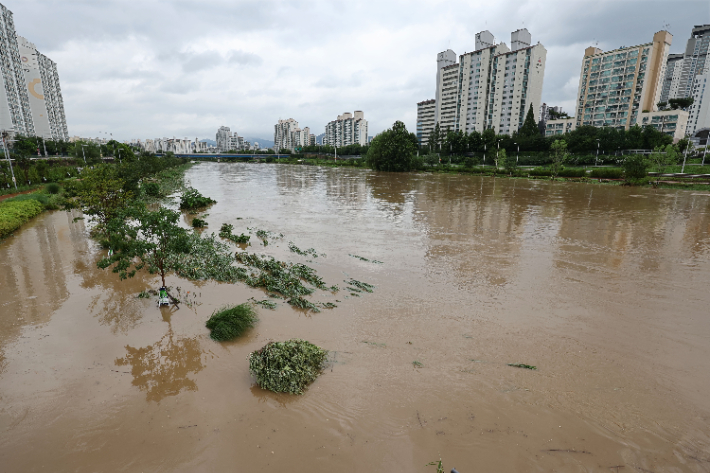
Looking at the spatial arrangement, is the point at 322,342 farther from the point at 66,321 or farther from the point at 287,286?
the point at 66,321

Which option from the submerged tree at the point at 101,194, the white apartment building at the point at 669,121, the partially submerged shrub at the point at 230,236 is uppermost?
the white apartment building at the point at 669,121

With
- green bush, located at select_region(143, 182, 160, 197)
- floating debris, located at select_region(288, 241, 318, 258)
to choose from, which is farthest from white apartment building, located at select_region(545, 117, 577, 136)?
floating debris, located at select_region(288, 241, 318, 258)

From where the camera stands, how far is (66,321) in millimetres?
8734

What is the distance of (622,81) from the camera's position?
77688 mm

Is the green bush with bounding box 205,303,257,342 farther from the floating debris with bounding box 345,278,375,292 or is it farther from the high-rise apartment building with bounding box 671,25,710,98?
the high-rise apartment building with bounding box 671,25,710,98

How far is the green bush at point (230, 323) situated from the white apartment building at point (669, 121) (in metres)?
87.0

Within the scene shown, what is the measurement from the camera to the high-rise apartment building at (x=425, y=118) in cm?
11962

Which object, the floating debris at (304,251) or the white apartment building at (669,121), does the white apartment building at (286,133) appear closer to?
the white apartment building at (669,121)

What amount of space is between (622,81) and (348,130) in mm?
97485

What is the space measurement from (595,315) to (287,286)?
8355 millimetres

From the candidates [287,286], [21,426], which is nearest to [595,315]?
[287,286]

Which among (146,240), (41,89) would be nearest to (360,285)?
(146,240)

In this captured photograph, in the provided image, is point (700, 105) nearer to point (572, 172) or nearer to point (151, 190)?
point (572, 172)

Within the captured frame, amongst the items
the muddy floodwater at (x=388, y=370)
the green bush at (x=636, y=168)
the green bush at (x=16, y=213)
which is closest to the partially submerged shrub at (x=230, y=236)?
the muddy floodwater at (x=388, y=370)
